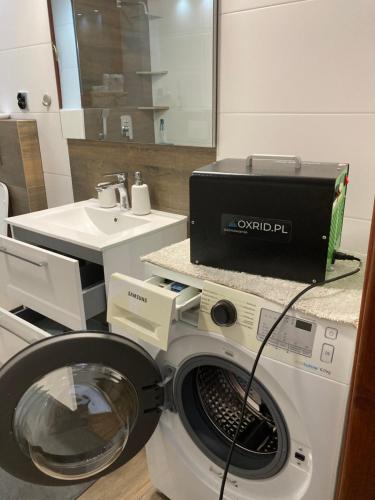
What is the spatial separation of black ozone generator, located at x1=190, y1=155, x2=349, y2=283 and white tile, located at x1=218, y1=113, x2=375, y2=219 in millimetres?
276

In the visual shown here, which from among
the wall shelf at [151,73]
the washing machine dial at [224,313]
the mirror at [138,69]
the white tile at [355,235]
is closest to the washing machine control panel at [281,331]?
the washing machine dial at [224,313]

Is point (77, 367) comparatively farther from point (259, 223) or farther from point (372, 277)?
point (372, 277)

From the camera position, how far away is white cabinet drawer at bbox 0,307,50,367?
4.73ft

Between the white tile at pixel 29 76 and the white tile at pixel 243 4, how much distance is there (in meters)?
0.99

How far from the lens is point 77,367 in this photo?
3.05 feet

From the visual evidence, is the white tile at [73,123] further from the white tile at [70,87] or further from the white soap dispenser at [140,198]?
the white soap dispenser at [140,198]

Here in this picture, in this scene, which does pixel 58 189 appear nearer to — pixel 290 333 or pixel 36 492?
pixel 36 492

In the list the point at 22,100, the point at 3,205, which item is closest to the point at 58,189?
the point at 3,205

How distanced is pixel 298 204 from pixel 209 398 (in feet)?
2.01

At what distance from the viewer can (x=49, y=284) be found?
57.1 inches

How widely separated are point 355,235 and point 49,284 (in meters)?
1.09

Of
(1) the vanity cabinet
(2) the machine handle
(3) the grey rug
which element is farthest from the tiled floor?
(2) the machine handle

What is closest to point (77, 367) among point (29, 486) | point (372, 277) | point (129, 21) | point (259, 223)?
point (259, 223)

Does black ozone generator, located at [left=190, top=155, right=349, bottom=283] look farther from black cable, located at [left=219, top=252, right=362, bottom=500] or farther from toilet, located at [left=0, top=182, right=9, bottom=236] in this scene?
toilet, located at [left=0, top=182, right=9, bottom=236]
